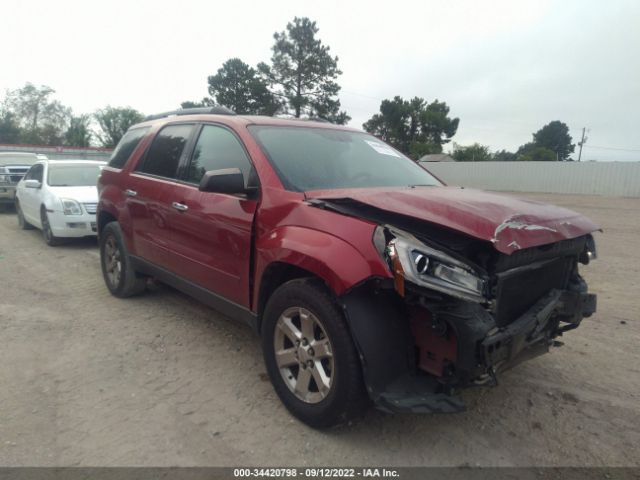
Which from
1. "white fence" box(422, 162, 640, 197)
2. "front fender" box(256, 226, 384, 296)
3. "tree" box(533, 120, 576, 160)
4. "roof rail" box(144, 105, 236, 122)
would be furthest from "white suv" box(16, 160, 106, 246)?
"tree" box(533, 120, 576, 160)

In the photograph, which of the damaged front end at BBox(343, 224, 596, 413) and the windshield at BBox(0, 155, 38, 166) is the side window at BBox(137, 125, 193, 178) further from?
the windshield at BBox(0, 155, 38, 166)

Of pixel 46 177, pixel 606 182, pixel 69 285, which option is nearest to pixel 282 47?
pixel 606 182

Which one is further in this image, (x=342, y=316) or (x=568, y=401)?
(x=568, y=401)

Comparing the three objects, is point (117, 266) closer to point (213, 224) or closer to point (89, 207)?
point (213, 224)

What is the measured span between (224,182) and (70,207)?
19.3ft

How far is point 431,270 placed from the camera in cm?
226

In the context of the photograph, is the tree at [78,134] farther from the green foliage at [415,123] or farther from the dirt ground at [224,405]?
the dirt ground at [224,405]

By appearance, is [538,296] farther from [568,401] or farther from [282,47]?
[282,47]

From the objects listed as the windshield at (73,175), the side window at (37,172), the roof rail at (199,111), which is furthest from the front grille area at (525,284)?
the side window at (37,172)

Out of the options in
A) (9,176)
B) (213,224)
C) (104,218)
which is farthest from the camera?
(9,176)

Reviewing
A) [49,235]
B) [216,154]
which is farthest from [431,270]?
[49,235]

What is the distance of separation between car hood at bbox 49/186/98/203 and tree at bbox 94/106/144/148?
237ft

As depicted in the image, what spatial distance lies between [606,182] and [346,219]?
30286 millimetres

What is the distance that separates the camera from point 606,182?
90.0 ft
